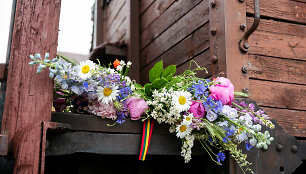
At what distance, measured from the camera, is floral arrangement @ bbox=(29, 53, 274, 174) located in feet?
5.76

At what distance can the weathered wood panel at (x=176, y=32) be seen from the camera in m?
2.61

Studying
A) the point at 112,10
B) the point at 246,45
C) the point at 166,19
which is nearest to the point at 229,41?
the point at 246,45

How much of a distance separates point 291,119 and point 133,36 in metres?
2.04

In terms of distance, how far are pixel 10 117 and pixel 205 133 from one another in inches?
42.0

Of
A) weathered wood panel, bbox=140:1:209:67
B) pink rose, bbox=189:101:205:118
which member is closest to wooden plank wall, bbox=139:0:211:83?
weathered wood panel, bbox=140:1:209:67

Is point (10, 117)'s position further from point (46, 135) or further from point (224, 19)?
point (224, 19)

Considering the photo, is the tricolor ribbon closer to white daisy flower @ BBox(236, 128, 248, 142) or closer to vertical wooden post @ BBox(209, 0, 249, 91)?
white daisy flower @ BBox(236, 128, 248, 142)

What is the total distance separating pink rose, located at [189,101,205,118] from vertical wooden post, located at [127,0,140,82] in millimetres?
1808

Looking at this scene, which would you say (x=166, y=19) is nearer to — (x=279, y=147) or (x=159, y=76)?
(x=159, y=76)

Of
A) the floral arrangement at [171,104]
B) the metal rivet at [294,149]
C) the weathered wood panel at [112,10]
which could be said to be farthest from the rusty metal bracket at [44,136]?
the weathered wood panel at [112,10]

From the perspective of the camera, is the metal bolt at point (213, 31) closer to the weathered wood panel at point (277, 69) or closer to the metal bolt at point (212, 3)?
the metal bolt at point (212, 3)

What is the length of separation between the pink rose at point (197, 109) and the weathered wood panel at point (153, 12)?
1.59 meters

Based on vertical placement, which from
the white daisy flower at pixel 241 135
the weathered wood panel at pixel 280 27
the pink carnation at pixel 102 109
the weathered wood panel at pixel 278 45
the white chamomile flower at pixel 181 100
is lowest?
the white daisy flower at pixel 241 135

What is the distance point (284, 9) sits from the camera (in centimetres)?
260
